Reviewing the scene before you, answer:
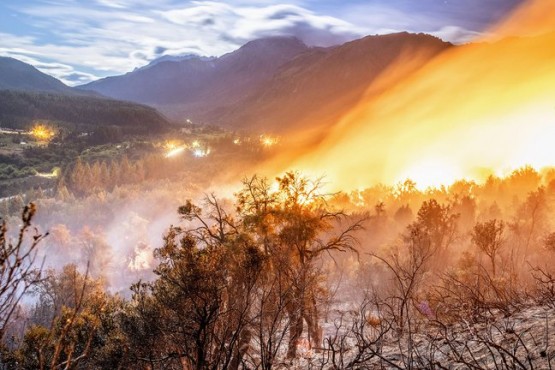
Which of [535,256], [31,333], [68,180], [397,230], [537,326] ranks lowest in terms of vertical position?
[537,326]

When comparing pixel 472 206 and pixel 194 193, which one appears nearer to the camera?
pixel 472 206

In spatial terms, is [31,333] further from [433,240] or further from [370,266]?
[370,266]

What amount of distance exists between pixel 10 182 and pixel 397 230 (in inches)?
6479

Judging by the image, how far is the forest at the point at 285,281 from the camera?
8039 mm

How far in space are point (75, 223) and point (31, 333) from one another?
122m

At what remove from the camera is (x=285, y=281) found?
26484 millimetres

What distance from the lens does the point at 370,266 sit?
76562 mm

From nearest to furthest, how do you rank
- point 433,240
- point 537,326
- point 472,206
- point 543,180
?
1. point 537,326
2. point 433,240
3. point 472,206
4. point 543,180

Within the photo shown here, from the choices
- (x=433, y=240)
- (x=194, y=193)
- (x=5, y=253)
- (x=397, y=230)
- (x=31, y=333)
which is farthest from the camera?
(x=194, y=193)

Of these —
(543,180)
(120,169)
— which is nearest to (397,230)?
(543,180)

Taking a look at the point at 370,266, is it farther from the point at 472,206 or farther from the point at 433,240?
the point at 472,206

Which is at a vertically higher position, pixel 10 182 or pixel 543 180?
pixel 10 182

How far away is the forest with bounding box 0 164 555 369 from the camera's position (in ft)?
26.4

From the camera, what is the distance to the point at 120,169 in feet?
628
